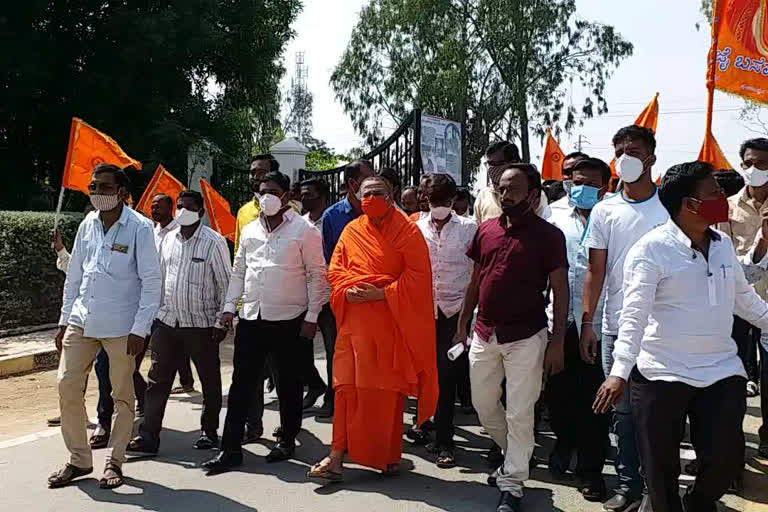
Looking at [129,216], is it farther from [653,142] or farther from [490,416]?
[653,142]

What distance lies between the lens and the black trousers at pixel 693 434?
11.3 ft

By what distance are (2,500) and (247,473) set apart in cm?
150

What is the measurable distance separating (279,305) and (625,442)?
2.51 meters

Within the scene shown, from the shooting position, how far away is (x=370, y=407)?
16.3 ft

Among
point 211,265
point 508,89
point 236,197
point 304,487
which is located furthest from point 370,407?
point 508,89

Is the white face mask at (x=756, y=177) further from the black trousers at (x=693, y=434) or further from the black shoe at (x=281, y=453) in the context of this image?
the black shoe at (x=281, y=453)

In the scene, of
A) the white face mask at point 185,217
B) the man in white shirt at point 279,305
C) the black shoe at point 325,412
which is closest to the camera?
the man in white shirt at point 279,305

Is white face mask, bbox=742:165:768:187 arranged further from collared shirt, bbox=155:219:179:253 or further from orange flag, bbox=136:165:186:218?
orange flag, bbox=136:165:186:218

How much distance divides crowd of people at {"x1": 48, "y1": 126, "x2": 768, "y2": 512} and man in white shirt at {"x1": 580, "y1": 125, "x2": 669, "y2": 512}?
1 centimetres

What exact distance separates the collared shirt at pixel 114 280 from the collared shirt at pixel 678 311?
3.03 metres

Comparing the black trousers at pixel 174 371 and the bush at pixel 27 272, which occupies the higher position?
the bush at pixel 27 272

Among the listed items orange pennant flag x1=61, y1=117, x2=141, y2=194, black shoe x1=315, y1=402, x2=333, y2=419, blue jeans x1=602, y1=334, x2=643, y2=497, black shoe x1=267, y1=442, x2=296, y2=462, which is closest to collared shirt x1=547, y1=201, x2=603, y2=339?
blue jeans x1=602, y1=334, x2=643, y2=497

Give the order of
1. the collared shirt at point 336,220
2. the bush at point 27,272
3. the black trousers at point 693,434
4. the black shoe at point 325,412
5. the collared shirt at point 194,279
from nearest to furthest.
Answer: the black trousers at point 693,434 → the collared shirt at point 194,279 → the collared shirt at point 336,220 → the black shoe at point 325,412 → the bush at point 27,272

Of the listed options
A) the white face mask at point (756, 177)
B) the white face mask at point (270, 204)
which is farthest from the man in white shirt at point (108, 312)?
the white face mask at point (756, 177)
